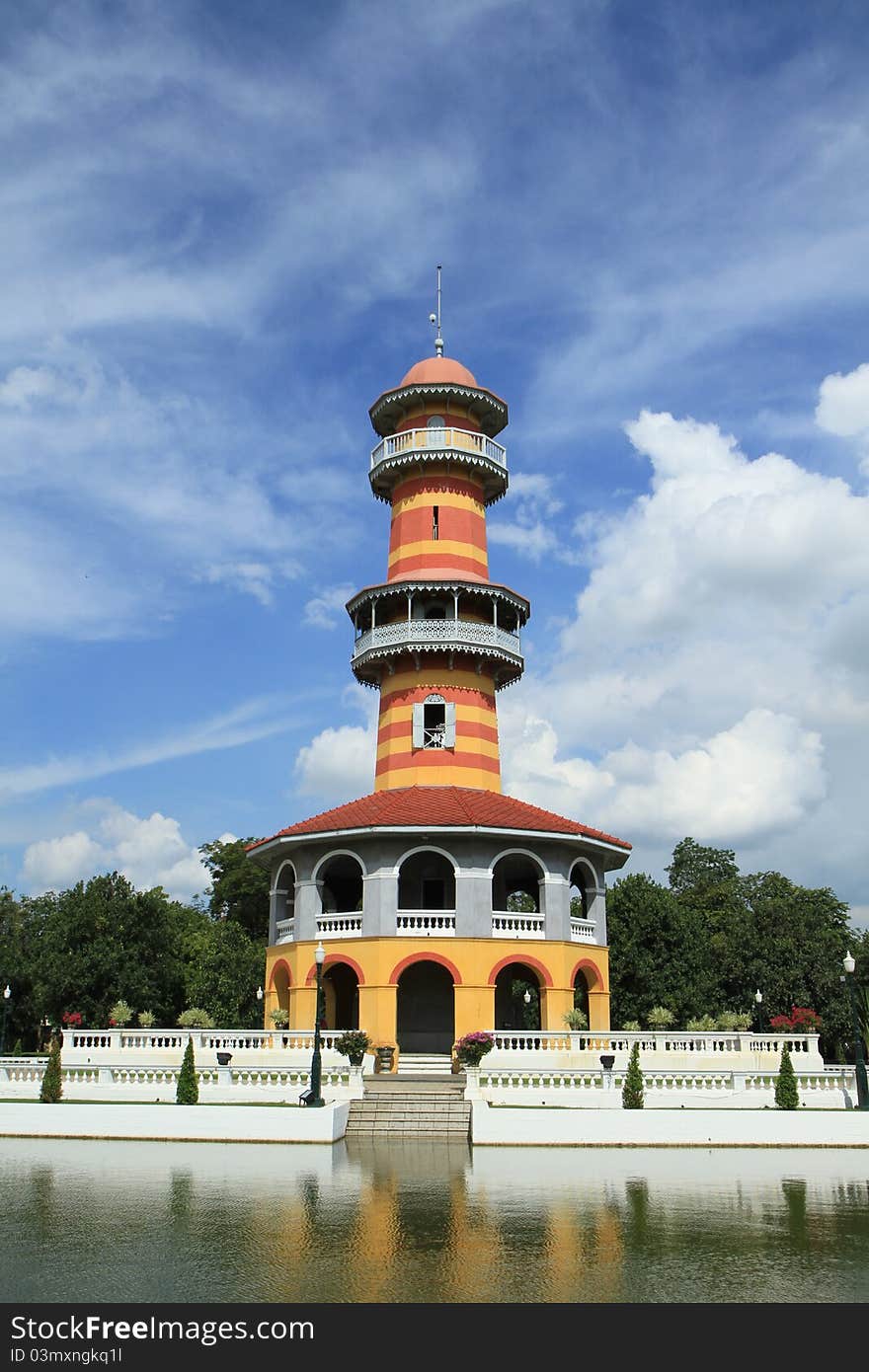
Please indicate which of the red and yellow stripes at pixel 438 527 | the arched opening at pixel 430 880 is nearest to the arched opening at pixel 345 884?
the arched opening at pixel 430 880

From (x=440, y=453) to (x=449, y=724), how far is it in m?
10.4

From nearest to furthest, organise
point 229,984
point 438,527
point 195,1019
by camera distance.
→ point 195,1019 → point 438,527 → point 229,984

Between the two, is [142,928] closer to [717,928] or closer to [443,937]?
[443,937]

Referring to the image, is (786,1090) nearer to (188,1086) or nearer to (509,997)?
Answer: (188,1086)

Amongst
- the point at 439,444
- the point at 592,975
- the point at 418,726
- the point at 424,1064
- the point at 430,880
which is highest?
the point at 439,444

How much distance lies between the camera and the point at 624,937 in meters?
51.0

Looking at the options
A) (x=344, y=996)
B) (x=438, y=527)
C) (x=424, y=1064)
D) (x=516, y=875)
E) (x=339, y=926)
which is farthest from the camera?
(x=516, y=875)

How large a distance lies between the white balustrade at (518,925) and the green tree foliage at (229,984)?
1762cm

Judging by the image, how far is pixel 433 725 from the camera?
41.0 m

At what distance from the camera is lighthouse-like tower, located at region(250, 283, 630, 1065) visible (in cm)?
3506

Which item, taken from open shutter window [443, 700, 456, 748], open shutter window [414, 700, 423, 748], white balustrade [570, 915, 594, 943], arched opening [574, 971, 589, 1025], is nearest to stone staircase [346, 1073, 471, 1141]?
white balustrade [570, 915, 594, 943]

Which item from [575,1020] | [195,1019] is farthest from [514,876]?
[195,1019]

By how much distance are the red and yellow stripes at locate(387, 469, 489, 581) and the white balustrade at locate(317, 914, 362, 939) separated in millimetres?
13169
